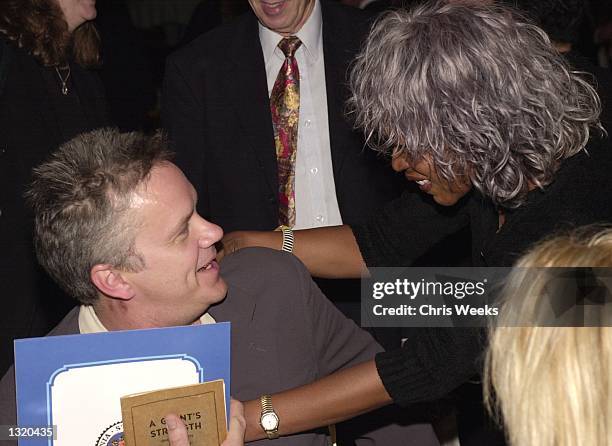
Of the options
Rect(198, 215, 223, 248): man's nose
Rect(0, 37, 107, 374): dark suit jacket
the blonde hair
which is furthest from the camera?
Rect(0, 37, 107, 374): dark suit jacket

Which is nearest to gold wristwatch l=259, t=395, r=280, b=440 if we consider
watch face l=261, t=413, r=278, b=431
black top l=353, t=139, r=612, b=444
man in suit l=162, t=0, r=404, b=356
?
watch face l=261, t=413, r=278, b=431

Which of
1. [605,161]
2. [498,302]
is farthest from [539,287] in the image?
[605,161]

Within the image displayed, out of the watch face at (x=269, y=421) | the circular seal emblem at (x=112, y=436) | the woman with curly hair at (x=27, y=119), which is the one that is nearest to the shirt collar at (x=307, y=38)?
the woman with curly hair at (x=27, y=119)

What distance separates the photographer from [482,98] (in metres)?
2.04

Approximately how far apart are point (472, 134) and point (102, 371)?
941 mm

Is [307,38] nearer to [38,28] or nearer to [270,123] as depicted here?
[270,123]

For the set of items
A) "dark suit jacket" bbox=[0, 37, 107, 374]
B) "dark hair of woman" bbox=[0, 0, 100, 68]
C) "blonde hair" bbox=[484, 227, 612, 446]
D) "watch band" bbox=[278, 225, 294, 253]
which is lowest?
"blonde hair" bbox=[484, 227, 612, 446]

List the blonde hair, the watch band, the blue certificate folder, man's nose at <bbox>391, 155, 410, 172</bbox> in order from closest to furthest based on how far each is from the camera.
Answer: the blonde hair < the blue certificate folder < man's nose at <bbox>391, 155, 410, 172</bbox> < the watch band

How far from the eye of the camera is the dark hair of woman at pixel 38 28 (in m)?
3.16

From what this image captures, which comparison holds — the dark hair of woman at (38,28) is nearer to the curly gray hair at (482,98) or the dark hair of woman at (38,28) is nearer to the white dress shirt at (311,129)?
the white dress shirt at (311,129)

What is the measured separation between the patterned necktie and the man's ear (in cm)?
115

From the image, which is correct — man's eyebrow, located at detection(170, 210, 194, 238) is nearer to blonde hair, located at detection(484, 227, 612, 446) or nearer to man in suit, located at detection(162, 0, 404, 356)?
blonde hair, located at detection(484, 227, 612, 446)

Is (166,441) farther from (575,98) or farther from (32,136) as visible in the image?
(32,136)

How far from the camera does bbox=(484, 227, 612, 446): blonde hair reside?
134cm
